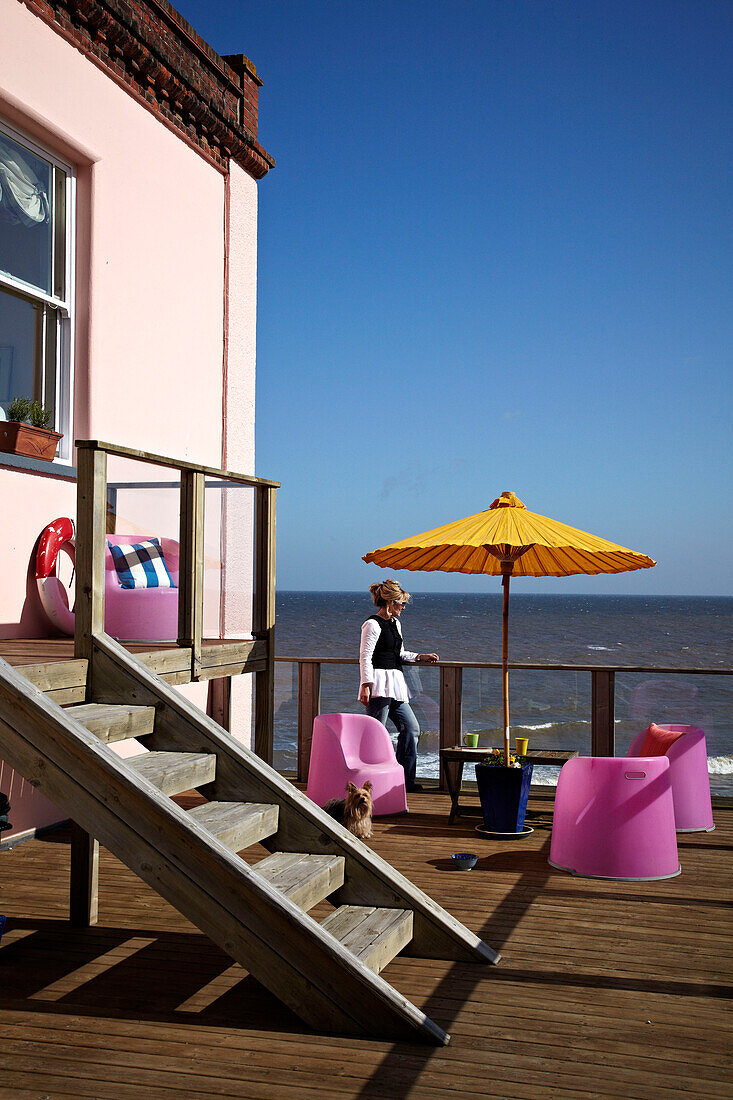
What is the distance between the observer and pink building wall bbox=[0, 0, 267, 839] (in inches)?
238

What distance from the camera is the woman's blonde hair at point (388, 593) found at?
7711 mm

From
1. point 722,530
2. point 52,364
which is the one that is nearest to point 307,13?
point 52,364

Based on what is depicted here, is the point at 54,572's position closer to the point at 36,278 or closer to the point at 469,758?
the point at 36,278

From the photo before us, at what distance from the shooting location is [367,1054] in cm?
331

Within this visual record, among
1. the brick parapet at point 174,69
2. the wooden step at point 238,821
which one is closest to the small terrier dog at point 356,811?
the wooden step at point 238,821

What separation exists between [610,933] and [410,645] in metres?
38.7

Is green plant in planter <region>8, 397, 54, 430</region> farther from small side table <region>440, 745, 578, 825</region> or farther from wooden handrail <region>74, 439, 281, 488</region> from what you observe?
small side table <region>440, 745, 578, 825</region>

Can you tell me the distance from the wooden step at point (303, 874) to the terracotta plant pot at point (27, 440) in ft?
9.55

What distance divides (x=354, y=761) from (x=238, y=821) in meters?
3.26

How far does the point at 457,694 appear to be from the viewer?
8.54 m

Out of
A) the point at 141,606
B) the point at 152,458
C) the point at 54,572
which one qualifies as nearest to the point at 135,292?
the point at 54,572

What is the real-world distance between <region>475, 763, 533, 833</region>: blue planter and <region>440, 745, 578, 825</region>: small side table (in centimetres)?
13

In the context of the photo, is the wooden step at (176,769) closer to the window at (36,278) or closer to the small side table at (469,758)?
the window at (36,278)

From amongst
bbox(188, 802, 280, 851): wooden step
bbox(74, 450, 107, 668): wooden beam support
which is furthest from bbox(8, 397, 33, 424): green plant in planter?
bbox(188, 802, 280, 851): wooden step
